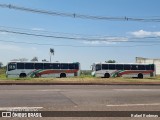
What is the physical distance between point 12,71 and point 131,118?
42087 mm

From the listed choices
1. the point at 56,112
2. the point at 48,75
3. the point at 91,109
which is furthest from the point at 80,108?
the point at 48,75

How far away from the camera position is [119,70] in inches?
2133

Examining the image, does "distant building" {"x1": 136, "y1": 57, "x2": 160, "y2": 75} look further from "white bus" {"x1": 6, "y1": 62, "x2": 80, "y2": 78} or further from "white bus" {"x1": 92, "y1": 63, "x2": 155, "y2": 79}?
"white bus" {"x1": 6, "y1": 62, "x2": 80, "y2": 78}

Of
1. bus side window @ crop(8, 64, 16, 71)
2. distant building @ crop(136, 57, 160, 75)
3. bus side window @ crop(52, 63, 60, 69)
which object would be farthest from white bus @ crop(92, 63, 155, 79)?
distant building @ crop(136, 57, 160, 75)

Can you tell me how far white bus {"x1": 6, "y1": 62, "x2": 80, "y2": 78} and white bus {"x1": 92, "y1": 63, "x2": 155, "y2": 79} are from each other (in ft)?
11.1

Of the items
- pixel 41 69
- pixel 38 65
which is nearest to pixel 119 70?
pixel 41 69

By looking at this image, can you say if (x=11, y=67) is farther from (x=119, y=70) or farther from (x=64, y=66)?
(x=119, y=70)

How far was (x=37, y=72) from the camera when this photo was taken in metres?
51.8

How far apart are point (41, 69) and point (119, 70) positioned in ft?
39.4

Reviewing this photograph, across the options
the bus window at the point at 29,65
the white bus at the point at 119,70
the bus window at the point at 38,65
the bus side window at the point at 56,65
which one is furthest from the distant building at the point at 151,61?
the bus window at the point at 29,65

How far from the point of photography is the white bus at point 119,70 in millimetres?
54081

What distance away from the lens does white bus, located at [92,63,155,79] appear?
54.1 meters

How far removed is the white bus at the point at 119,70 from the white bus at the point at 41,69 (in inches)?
134

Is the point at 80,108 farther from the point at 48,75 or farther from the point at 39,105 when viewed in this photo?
the point at 48,75
